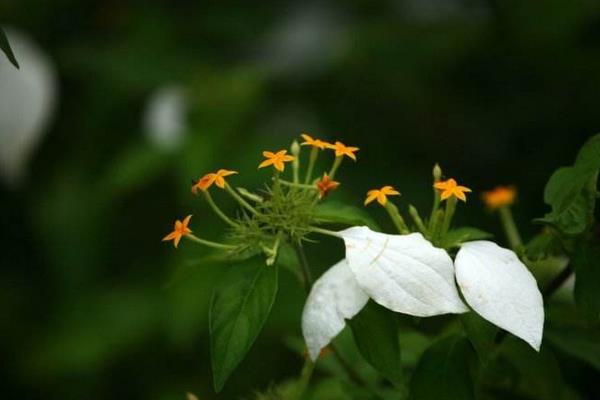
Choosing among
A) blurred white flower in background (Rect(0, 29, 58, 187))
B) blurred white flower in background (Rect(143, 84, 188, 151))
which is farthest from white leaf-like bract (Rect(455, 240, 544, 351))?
blurred white flower in background (Rect(0, 29, 58, 187))

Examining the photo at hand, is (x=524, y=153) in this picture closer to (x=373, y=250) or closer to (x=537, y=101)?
(x=537, y=101)

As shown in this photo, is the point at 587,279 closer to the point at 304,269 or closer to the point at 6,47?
the point at 304,269

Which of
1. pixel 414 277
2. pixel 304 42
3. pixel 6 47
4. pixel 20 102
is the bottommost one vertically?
pixel 304 42

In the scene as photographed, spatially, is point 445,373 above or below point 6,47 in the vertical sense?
below

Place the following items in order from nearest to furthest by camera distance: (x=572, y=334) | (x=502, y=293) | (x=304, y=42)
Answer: (x=502, y=293) → (x=572, y=334) → (x=304, y=42)

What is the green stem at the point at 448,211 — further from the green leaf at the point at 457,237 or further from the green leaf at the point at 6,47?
the green leaf at the point at 6,47

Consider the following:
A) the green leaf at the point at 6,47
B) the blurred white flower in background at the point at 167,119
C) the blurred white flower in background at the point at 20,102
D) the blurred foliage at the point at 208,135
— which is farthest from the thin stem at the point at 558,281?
the blurred white flower in background at the point at 20,102

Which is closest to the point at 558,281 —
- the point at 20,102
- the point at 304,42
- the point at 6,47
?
the point at 6,47

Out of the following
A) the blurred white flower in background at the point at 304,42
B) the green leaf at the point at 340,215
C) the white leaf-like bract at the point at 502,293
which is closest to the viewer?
the white leaf-like bract at the point at 502,293

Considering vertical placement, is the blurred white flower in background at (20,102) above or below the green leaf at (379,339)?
below
